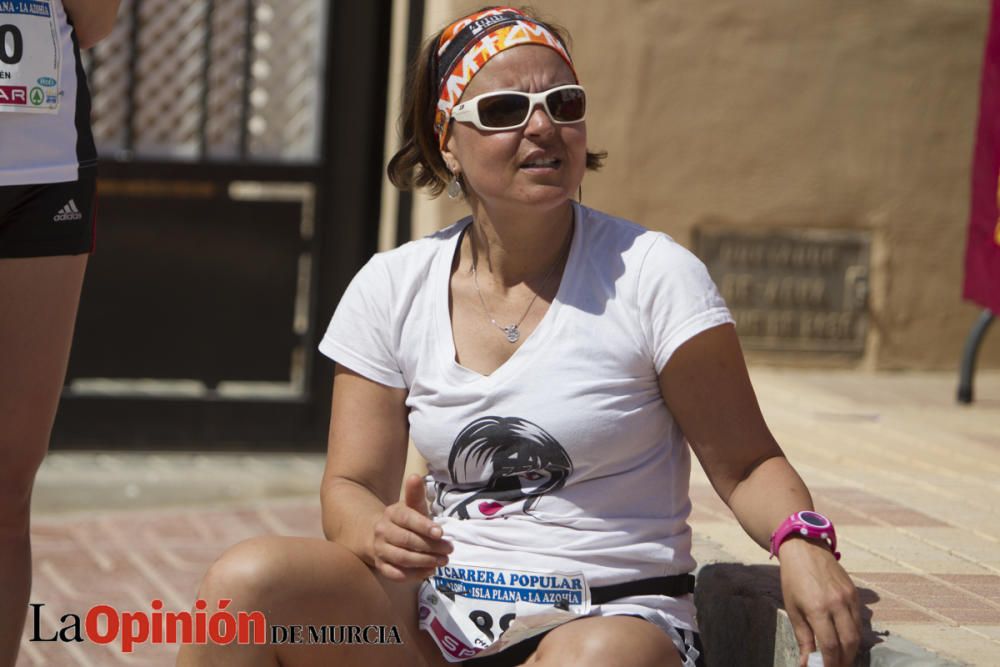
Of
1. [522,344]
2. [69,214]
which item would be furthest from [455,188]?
[69,214]

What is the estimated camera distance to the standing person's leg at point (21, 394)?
103 inches

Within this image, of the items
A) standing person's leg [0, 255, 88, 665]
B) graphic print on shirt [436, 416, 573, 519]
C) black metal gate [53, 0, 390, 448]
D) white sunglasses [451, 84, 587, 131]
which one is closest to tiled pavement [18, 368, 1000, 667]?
black metal gate [53, 0, 390, 448]

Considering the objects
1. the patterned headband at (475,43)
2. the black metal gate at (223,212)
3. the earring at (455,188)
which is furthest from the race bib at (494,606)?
the black metal gate at (223,212)

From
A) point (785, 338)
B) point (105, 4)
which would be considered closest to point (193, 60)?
point (785, 338)

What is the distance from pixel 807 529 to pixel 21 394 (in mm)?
1370

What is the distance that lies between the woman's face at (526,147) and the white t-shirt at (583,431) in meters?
0.15

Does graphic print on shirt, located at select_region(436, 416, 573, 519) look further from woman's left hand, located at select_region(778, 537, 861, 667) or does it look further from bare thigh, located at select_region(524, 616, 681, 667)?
woman's left hand, located at select_region(778, 537, 861, 667)

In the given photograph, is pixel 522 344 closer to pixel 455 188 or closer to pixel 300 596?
pixel 455 188

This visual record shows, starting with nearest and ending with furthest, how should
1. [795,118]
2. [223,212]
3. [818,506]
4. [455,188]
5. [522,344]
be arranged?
[522,344]
[455,188]
[818,506]
[795,118]
[223,212]

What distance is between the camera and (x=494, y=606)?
2365 millimetres

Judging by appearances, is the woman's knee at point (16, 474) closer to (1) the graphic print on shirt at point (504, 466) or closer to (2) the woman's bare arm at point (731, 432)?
(1) the graphic print on shirt at point (504, 466)

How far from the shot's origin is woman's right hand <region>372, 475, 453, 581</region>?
2164 mm

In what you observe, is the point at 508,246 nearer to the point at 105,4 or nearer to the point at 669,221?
the point at 105,4

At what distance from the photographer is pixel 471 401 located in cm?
245
